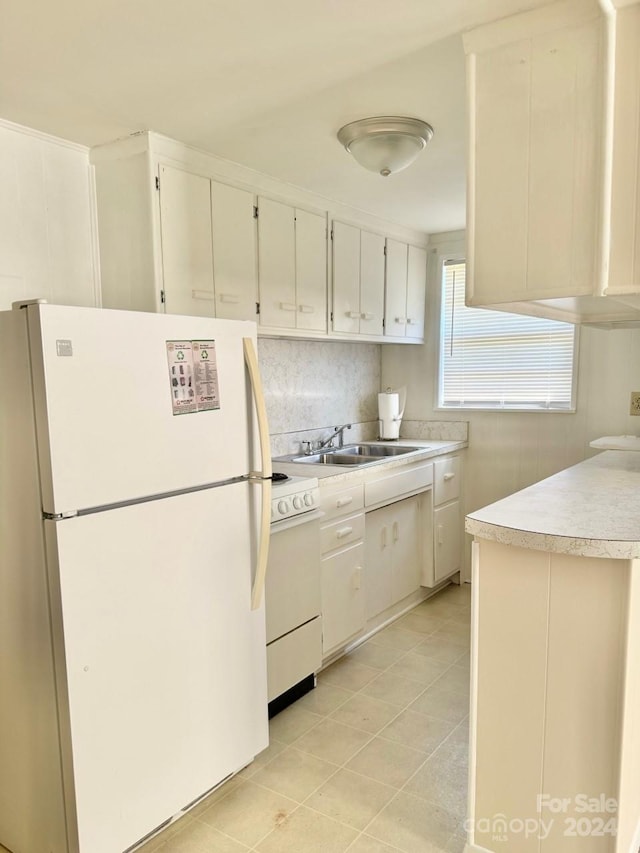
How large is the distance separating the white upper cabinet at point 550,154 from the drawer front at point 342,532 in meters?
1.34

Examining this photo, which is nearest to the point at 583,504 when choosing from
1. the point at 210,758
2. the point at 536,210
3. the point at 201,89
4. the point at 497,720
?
the point at 497,720

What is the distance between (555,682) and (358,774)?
918 millimetres

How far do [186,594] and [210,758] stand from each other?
57cm

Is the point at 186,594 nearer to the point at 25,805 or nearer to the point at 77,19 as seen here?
the point at 25,805

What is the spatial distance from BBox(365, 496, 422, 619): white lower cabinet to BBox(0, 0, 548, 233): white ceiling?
1822 millimetres

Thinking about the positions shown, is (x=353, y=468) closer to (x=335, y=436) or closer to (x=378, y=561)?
(x=378, y=561)

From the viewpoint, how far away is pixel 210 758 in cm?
192

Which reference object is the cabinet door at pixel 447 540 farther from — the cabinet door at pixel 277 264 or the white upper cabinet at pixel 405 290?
the cabinet door at pixel 277 264

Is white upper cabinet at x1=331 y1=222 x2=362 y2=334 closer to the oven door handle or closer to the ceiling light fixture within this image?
the ceiling light fixture

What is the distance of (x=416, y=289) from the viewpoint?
391 cm

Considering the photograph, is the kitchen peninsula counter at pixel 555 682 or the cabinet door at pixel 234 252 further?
the cabinet door at pixel 234 252

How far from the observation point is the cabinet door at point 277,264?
2.71 meters

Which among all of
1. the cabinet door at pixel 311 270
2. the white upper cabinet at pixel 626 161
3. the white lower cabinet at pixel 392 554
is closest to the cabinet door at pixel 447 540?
the white lower cabinet at pixel 392 554

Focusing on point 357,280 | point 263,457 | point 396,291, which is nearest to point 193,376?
point 263,457
